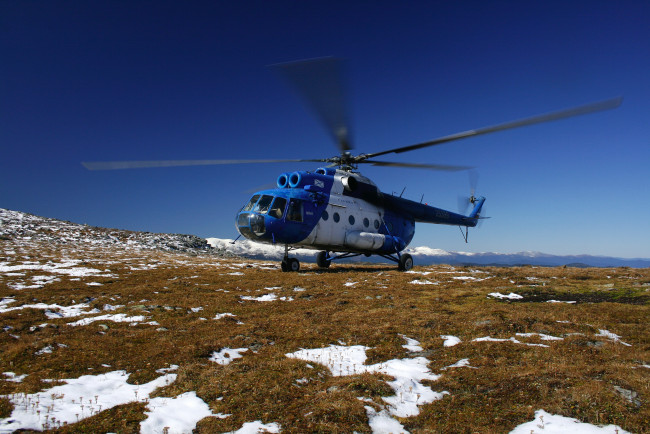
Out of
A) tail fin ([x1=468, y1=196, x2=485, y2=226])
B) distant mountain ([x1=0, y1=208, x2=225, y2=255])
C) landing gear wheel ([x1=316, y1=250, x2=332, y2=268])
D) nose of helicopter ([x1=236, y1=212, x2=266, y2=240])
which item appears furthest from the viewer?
distant mountain ([x1=0, y1=208, x2=225, y2=255])

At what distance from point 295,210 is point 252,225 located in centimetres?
233

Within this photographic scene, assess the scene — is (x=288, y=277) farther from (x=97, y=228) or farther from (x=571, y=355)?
(x=97, y=228)

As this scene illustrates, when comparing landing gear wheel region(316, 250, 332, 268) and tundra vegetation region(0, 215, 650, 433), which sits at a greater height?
landing gear wheel region(316, 250, 332, 268)

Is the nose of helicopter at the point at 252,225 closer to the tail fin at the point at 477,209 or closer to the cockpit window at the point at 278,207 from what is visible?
the cockpit window at the point at 278,207

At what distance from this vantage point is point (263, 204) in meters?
17.8

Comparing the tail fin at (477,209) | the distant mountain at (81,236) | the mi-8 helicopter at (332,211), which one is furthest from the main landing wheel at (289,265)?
the distant mountain at (81,236)

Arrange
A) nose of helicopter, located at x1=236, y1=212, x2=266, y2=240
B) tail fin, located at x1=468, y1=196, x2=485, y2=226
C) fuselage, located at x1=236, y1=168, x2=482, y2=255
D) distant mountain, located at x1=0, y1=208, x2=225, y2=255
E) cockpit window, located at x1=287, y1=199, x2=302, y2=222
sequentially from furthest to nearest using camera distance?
distant mountain, located at x1=0, y1=208, x2=225, y2=255 → tail fin, located at x1=468, y1=196, x2=485, y2=226 → cockpit window, located at x1=287, y1=199, x2=302, y2=222 → fuselage, located at x1=236, y1=168, x2=482, y2=255 → nose of helicopter, located at x1=236, y1=212, x2=266, y2=240

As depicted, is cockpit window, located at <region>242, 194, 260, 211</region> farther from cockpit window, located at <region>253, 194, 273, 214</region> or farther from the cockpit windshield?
cockpit window, located at <region>253, 194, 273, 214</region>

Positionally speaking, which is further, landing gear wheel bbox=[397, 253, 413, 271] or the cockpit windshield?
landing gear wheel bbox=[397, 253, 413, 271]

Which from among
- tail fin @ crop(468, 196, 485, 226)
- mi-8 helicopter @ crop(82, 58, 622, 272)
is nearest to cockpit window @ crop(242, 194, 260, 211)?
mi-8 helicopter @ crop(82, 58, 622, 272)

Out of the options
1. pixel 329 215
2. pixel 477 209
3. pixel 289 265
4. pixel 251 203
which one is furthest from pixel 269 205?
pixel 477 209

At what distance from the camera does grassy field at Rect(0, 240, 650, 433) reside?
15.2ft

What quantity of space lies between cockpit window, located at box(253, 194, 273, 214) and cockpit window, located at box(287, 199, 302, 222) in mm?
1075

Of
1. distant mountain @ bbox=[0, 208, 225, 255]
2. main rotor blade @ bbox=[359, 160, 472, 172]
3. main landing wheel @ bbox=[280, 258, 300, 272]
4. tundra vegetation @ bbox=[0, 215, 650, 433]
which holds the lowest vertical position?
tundra vegetation @ bbox=[0, 215, 650, 433]
